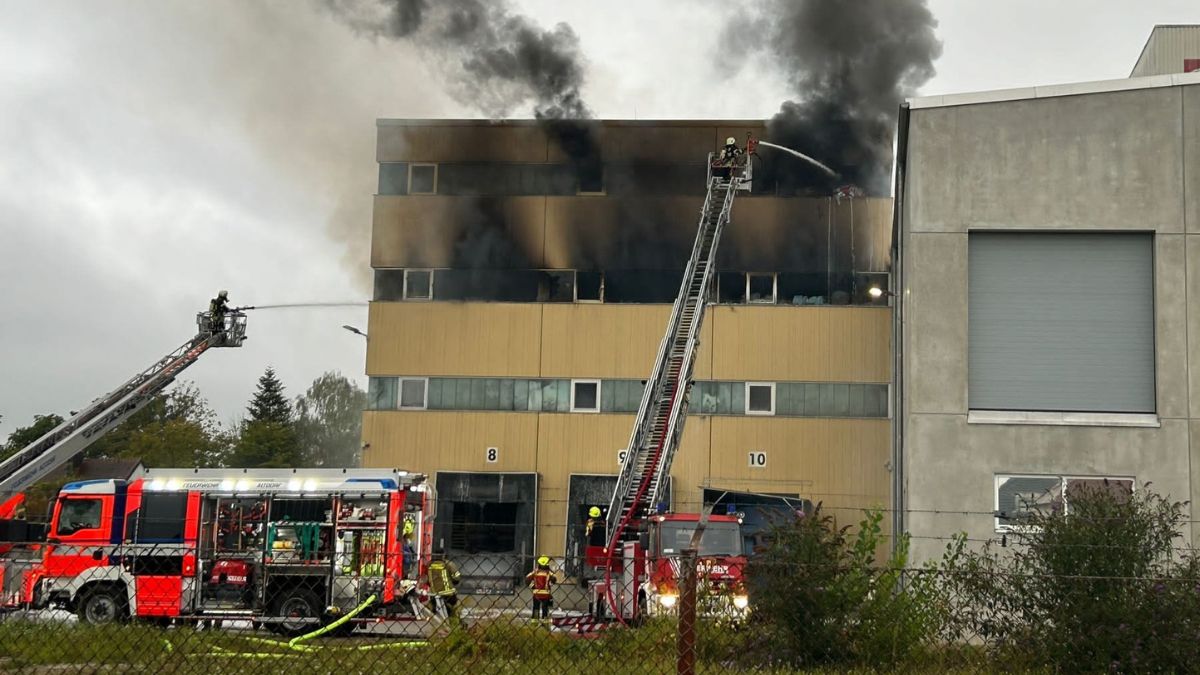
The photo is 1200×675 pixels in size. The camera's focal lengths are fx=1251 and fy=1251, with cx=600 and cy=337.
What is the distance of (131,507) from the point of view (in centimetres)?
2139

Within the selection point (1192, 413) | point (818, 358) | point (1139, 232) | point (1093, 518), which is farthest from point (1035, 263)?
point (818, 358)

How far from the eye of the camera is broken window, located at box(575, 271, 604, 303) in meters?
35.7

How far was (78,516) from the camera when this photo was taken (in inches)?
847

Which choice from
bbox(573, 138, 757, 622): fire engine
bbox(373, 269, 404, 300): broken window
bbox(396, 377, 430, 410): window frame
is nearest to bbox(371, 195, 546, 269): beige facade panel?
bbox(373, 269, 404, 300): broken window

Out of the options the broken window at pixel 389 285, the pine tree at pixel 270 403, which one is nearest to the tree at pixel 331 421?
the pine tree at pixel 270 403

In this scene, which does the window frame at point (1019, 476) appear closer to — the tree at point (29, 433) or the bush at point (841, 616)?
the bush at point (841, 616)

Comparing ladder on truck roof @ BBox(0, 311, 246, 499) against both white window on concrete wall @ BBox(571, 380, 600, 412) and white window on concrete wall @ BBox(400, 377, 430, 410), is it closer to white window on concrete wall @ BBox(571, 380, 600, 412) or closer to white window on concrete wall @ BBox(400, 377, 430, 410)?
white window on concrete wall @ BBox(400, 377, 430, 410)

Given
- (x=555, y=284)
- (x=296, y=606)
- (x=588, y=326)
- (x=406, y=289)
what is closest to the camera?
(x=296, y=606)

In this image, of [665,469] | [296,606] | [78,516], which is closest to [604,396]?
[665,469]

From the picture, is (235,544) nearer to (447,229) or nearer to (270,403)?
(447,229)

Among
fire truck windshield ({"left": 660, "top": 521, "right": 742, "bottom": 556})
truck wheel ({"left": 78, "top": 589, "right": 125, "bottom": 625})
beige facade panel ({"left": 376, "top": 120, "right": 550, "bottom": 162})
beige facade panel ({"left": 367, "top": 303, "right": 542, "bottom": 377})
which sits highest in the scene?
beige facade panel ({"left": 376, "top": 120, "right": 550, "bottom": 162})

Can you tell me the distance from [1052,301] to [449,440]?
19.6 m

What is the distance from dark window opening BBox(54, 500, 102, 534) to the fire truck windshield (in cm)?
973

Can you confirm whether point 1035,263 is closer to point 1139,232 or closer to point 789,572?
point 1139,232
